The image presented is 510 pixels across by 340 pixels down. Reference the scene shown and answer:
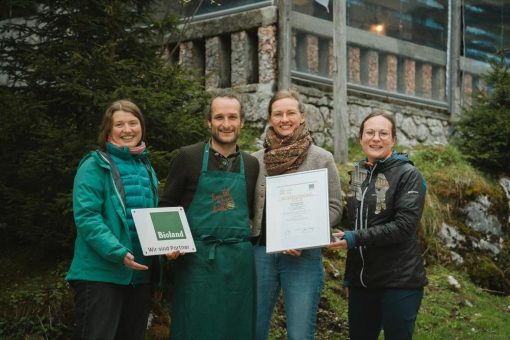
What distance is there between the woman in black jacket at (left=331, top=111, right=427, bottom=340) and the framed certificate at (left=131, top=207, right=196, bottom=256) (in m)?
0.88

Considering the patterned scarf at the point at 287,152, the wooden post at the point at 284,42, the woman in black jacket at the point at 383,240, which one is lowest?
the woman in black jacket at the point at 383,240

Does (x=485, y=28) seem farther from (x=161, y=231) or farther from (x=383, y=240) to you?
(x=161, y=231)

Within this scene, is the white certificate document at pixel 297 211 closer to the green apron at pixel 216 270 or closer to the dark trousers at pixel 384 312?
the green apron at pixel 216 270

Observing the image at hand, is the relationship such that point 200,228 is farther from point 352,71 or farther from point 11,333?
point 352,71

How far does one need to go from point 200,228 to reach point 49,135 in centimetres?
213

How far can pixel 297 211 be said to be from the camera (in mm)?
3871

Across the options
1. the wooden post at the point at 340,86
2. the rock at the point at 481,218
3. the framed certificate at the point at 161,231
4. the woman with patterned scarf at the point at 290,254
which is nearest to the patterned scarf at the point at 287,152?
the woman with patterned scarf at the point at 290,254

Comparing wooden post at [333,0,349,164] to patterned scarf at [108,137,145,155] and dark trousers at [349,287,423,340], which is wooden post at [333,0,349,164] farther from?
patterned scarf at [108,137,145,155]

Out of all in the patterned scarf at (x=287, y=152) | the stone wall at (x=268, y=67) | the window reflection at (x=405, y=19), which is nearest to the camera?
the patterned scarf at (x=287, y=152)

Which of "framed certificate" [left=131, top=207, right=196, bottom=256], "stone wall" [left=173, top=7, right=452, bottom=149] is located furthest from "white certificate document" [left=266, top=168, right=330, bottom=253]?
"stone wall" [left=173, top=7, right=452, bottom=149]

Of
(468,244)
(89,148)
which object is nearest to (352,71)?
(468,244)

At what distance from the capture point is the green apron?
3859 millimetres

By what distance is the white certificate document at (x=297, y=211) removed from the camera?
12.5ft

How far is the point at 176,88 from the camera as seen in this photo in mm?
6082
